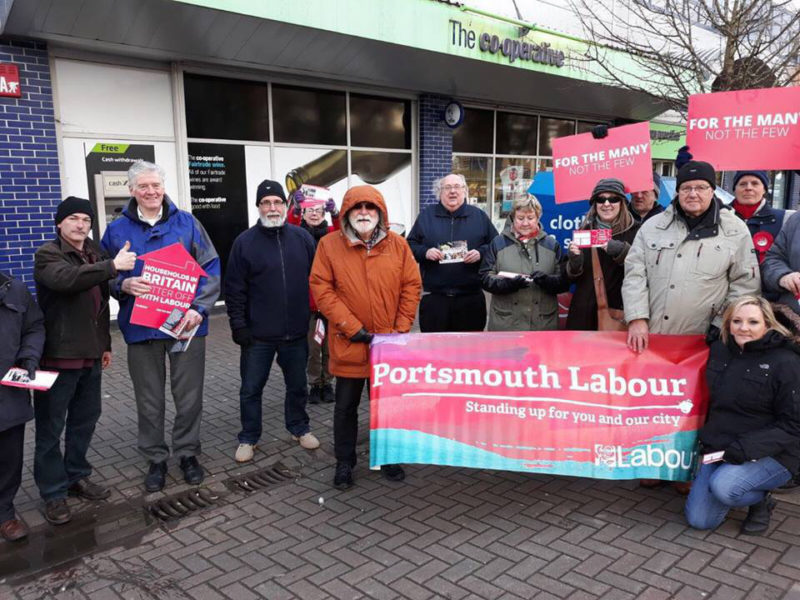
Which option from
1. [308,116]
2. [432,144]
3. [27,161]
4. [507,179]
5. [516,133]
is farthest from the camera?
[507,179]

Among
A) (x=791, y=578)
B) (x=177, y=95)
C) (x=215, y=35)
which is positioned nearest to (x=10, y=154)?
(x=177, y=95)

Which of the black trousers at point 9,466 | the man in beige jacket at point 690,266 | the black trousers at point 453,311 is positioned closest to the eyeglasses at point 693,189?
the man in beige jacket at point 690,266

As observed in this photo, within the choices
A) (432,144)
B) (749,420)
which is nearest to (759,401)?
(749,420)

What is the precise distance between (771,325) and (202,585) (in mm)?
3291

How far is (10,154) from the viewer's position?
7082 millimetres

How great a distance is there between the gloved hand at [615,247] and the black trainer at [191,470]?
10.2 ft

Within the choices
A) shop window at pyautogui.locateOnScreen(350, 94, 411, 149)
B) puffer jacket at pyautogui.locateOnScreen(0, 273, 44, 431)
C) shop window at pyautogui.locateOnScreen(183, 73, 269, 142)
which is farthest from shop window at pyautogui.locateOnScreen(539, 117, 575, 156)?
puffer jacket at pyautogui.locateOnScreen(0, 273, 44, 431)

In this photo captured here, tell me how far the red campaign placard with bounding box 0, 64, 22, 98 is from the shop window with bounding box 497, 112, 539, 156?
29.5 feet

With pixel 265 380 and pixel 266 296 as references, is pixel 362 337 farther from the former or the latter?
pixel 265 380

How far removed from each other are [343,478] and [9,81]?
241 inches

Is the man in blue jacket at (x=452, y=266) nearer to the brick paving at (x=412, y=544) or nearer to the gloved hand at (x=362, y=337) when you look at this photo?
the gloved hand at (x=362, y=337)

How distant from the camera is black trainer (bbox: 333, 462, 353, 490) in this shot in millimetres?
4086

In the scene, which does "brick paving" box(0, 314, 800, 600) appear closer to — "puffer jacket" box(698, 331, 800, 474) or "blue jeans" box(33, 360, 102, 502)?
"blue jeans" box(33, 360, 102, 502)

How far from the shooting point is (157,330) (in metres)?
3.92
